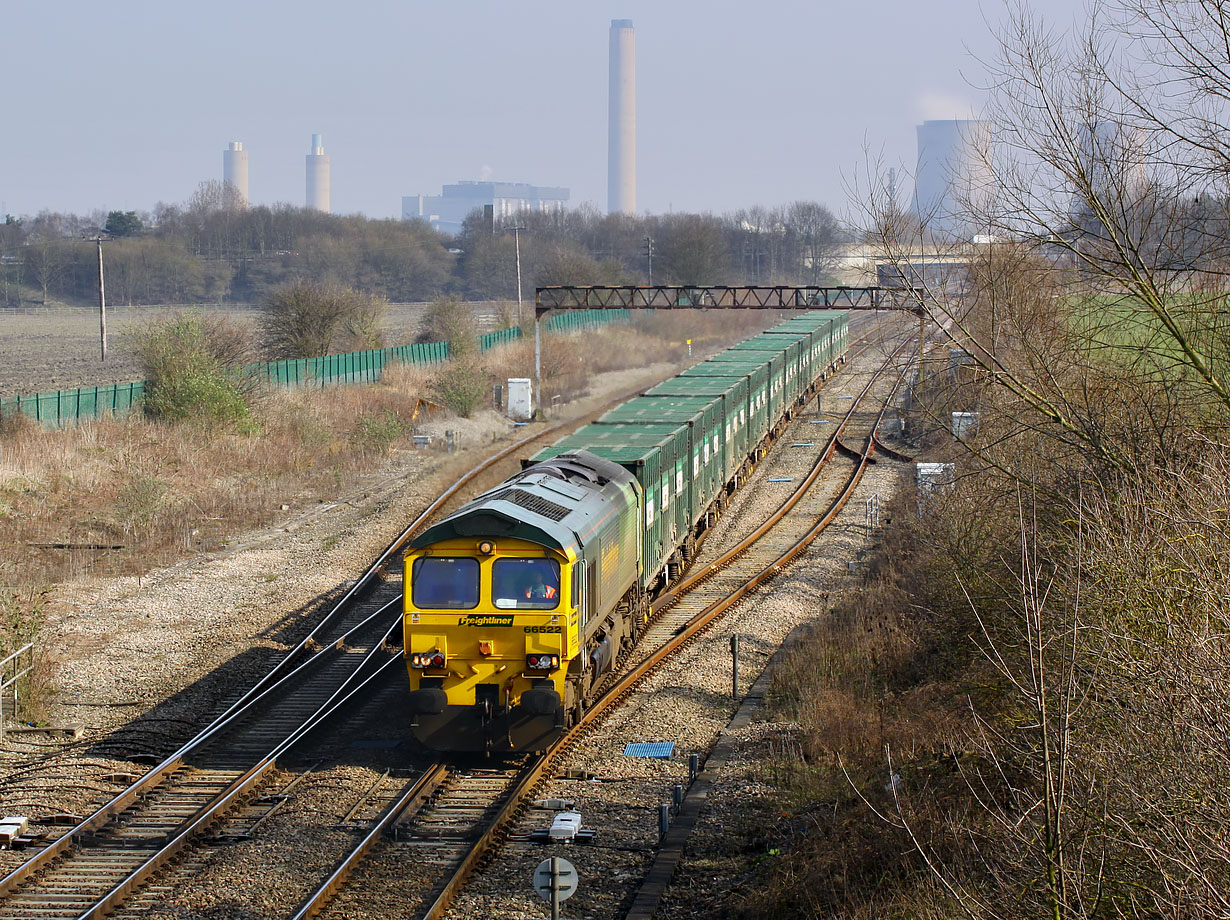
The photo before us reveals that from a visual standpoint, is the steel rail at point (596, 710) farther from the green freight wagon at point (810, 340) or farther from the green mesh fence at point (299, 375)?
the green freight wagon at point (810, 340)

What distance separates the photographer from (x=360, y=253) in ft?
374

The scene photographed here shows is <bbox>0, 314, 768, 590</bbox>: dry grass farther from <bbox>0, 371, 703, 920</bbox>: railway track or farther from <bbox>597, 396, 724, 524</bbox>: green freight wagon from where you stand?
<bbox>597, 396, 724, 524</bbox>: green freight wagon

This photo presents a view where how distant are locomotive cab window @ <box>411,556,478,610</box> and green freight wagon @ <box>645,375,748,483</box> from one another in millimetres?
14518

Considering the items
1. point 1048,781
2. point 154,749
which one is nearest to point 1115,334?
point 1048,781

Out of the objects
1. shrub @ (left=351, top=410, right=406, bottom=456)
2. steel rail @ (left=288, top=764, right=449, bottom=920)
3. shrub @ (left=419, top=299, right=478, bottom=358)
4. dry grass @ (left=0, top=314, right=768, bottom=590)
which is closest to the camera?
steel rail @ (left=288, top=764, right=449, bottom=920)

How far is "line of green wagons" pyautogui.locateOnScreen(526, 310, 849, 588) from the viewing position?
19.1 metres

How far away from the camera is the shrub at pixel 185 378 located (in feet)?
118

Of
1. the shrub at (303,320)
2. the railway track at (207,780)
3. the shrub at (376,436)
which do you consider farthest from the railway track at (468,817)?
the shrub at (303,320)

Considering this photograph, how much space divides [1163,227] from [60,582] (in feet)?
62.0

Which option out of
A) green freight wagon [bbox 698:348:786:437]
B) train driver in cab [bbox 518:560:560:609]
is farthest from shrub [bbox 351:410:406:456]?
train driver in cab [bbox 518:560:560:609]

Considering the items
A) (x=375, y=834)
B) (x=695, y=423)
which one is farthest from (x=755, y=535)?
(x=375, y=834)

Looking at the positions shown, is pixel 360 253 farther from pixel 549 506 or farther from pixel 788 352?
pixel 549 506

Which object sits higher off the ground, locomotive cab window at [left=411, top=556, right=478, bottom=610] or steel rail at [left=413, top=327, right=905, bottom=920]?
locomotive cab window at [left=411, top=556, right=478, bottom=610]

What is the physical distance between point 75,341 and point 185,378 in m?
42.9
